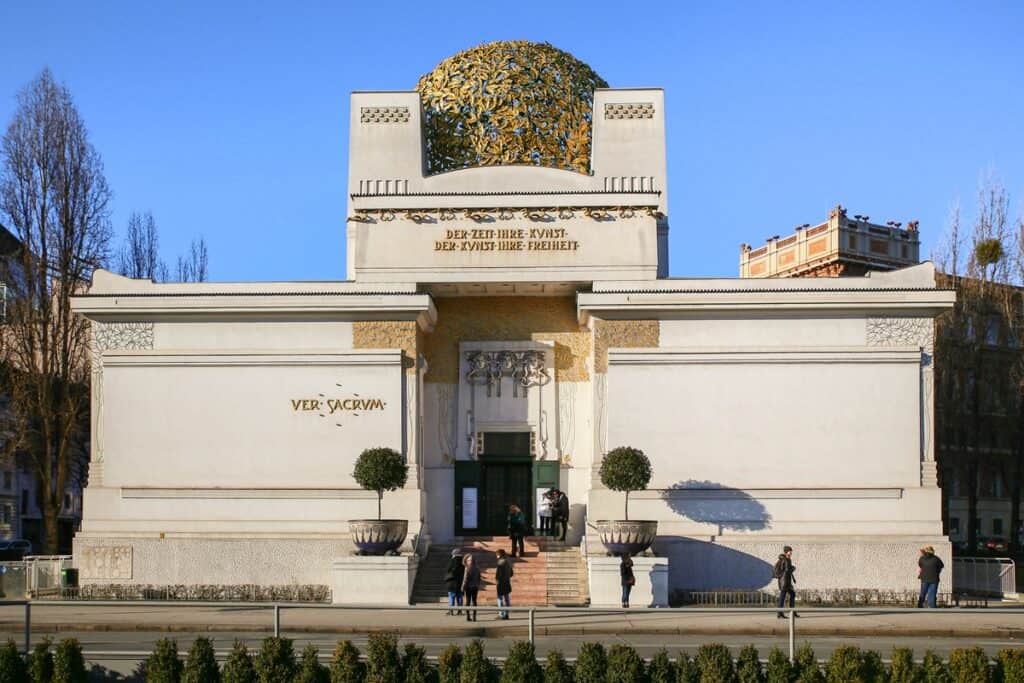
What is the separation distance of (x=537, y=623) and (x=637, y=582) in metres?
5.20

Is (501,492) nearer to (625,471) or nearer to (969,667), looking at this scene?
(625,471)

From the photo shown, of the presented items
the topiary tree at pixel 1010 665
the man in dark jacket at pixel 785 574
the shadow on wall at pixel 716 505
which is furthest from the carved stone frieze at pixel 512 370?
the topiary tree at pixel 1010 665

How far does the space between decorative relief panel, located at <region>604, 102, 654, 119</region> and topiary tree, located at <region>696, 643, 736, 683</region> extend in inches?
915

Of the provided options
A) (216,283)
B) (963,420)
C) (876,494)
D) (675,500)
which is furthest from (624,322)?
(963,420)

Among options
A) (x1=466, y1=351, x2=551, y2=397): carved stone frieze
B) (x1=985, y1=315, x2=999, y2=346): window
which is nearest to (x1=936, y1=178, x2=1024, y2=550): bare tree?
(x1=985, y1=315, x2=999, y2=346): window

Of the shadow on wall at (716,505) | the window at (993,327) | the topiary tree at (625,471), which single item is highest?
the window at (993,327)

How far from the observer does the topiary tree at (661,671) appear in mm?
16906

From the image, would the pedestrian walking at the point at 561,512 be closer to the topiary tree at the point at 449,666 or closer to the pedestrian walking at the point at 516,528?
the pedestrian walking at the point at 516,528

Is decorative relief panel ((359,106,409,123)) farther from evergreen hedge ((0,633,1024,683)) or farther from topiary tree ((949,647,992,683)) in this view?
topiary tree ((949,647,992,683))

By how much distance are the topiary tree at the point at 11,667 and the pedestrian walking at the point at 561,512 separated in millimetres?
18504

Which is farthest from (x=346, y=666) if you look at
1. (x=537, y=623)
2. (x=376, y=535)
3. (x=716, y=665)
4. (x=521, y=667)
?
(x=376, y=535)

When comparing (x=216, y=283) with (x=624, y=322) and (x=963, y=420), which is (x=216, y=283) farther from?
(x=963, y=420)

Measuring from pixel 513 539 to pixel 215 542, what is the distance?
745 centimetres

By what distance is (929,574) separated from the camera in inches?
1170
